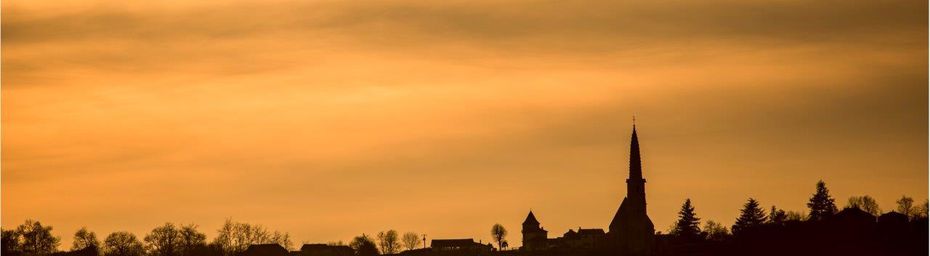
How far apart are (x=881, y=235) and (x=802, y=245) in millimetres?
7264

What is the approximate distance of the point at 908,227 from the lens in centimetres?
19962

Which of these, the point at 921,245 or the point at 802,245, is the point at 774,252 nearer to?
the point at 802,245

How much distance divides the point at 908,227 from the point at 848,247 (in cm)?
744

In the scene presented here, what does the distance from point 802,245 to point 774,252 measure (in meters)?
2.54

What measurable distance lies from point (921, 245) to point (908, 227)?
11605 mm

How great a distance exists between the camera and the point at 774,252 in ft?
648

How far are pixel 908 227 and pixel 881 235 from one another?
3.16 meters

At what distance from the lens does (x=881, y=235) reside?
19812cm

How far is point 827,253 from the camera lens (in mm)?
193750

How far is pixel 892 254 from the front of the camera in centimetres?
19062

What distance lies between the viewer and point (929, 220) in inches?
7672

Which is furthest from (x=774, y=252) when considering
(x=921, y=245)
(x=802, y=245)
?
(x=921, y=245)

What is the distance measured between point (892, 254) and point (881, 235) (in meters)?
7.62

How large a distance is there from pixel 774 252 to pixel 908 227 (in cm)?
1267
